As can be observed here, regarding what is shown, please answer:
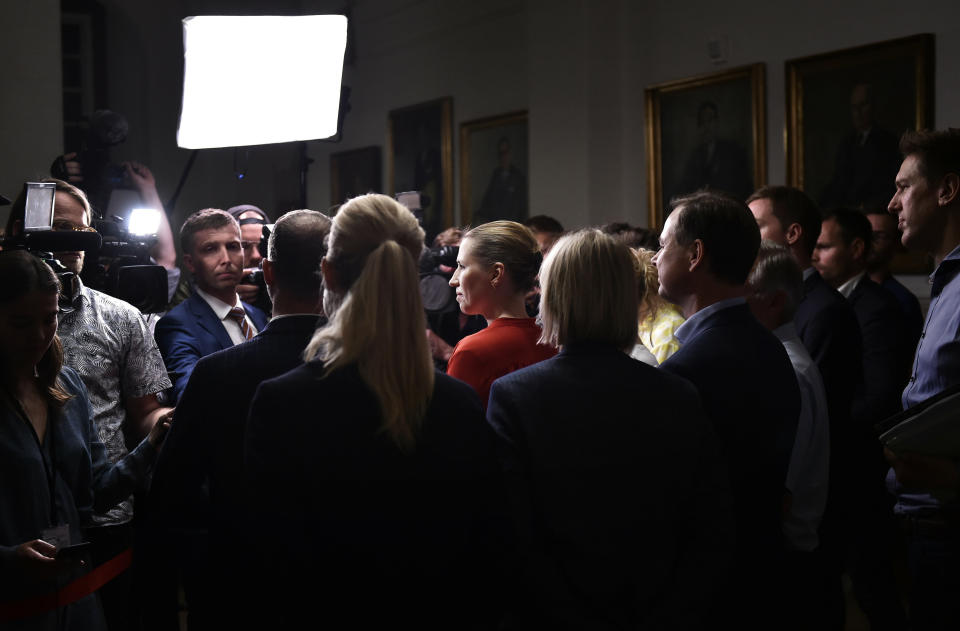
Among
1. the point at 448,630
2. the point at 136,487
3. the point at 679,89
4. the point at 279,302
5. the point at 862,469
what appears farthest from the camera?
the point at 679,89

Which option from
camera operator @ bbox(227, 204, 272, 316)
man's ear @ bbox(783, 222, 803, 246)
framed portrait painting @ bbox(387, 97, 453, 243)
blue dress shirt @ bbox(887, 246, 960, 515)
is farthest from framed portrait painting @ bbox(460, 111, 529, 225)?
blue dress shirt @ bbox(887, 246, 960, 515)

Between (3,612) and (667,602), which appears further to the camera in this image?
(3,612)

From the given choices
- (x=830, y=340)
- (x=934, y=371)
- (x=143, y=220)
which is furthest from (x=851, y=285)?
(x=143, y=220)

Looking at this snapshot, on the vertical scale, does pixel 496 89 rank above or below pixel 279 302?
above

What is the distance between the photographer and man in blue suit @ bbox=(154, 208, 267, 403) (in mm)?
3592

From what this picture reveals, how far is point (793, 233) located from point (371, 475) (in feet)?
8.85

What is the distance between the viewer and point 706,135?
688cm

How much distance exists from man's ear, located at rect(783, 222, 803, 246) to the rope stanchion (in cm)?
277

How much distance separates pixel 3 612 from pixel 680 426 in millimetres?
1665

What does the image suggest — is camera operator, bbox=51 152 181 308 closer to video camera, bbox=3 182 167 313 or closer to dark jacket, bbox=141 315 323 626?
video camera, bbox=3 182 167 313

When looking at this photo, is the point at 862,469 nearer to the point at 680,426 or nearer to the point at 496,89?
the point at 680,426

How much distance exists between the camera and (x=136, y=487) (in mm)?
2664

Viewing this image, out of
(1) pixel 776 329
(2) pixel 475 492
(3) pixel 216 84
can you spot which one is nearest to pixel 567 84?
(3) pixel 216 84

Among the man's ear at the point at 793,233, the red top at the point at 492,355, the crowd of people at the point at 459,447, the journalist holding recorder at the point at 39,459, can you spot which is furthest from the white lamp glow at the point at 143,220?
the man's ear at the point at 793,233
